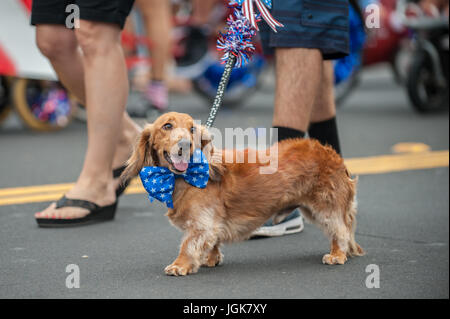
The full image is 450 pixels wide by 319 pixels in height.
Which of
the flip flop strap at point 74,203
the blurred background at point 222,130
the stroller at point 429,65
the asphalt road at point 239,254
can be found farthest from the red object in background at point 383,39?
the flip flop strap at point 74,203

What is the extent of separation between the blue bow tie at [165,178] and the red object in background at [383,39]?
8449 mm

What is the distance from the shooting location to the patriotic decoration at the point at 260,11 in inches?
129

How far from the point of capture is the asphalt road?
9.41 feet

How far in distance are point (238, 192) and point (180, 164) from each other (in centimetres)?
28

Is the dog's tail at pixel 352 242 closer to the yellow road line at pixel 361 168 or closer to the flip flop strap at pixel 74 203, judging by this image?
the flip flop strap at pixel 74 203

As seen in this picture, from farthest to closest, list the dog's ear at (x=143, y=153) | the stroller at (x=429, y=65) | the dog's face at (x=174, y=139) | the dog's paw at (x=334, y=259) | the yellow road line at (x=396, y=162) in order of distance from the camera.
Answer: the stroller at (x=429, y=65) → the yellow road line at (x=396, y=162) → the dog's paw at (x=334, y=259) → the dog's ear at (x=143, y=153) → the dog's face at (x=174, y=139)

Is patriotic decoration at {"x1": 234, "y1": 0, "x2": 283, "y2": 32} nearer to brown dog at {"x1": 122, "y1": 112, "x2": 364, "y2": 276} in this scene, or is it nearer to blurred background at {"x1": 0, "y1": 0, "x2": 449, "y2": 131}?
brown dog at {"x1": 122, "y1": 112, "x2": 364, "y2": 276}

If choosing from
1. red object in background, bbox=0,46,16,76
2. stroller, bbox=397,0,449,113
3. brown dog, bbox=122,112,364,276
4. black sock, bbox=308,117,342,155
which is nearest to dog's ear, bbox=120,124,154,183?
brown dog, bbox=122,112,364,276

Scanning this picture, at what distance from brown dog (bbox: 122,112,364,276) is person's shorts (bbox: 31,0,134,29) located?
0.98 meters

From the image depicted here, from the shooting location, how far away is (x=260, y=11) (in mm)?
3365

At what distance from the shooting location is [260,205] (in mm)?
3186

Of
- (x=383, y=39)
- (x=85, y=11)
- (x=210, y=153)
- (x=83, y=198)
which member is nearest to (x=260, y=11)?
(x=210, y=153)
